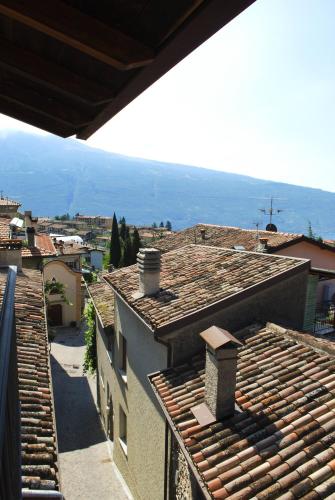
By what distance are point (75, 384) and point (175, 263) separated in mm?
11611

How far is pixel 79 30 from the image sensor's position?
1.64m

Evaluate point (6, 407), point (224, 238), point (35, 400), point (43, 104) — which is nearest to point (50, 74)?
point (43, 104)

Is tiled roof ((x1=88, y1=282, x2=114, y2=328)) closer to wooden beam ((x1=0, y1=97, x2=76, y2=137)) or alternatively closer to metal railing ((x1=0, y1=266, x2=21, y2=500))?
wooden beam ((x1=0, y1=97, x2=76, y2=137))

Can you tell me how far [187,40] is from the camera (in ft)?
4.86

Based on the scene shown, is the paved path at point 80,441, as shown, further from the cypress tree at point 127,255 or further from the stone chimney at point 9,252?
the cypress tree at point 127,255

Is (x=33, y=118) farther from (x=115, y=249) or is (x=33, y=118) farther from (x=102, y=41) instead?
→ (x=115, y=249)

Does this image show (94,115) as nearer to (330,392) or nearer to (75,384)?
(330,392)

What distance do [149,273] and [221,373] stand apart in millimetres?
3801

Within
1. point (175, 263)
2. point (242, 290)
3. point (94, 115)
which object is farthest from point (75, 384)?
point (94, 115)

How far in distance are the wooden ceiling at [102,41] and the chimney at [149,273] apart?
20.6 ft

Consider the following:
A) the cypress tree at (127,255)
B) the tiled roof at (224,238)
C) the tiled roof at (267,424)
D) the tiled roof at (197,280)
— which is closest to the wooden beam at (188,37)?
the tiled roof at (267,424)

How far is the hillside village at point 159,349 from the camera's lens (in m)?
1.68

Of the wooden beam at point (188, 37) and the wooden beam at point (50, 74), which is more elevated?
the wooden beam at point (50, 74)

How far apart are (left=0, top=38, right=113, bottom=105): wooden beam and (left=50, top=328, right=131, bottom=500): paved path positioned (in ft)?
24.3
